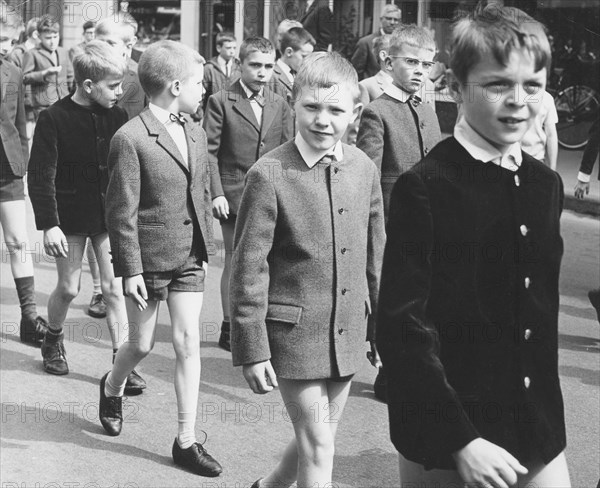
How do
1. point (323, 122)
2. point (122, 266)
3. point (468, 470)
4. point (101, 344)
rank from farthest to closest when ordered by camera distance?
point (101, 344)
point (122, 266)
point (323, 122)
point (468, 470)

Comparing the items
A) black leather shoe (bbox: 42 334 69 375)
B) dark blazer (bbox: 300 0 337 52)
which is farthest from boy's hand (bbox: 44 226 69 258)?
dark blazer (bbox: 300 0 337 52)

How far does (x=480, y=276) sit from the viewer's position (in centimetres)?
266

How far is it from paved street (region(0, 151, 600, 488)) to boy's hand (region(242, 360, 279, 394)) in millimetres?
1238

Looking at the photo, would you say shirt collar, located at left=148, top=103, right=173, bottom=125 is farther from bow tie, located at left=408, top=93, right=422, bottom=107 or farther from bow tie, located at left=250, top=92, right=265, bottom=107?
bow tie, located at left=250, top=92, right=265, bottom=107

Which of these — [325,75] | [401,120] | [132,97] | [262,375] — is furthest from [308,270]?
[132,97]

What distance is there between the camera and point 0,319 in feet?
25.8

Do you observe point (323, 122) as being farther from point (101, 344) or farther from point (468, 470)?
point (101, 344)

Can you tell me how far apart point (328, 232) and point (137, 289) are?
1.40 m

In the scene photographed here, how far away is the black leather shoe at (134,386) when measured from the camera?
20.0 feet

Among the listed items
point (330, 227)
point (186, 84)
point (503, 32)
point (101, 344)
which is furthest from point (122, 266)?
point (503, 32)

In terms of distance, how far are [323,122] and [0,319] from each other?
4641mm

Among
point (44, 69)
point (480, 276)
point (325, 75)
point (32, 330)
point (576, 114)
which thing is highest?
point (325, 75)

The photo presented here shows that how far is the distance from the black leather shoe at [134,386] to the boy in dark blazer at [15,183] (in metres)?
1.22

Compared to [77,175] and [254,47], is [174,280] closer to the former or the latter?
[77,175]
